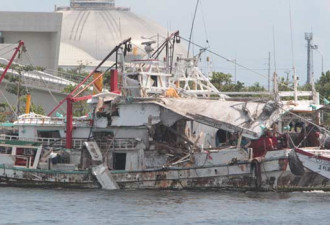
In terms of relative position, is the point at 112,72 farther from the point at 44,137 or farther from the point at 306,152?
the point at 306,152

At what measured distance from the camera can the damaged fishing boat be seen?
4925 centimetres

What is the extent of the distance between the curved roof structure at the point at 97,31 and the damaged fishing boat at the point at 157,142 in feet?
316

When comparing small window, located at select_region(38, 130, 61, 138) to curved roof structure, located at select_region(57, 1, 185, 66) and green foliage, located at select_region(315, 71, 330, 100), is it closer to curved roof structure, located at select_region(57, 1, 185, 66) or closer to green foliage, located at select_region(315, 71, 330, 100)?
green foliage, located at select_region(315, 71, 330, 100)

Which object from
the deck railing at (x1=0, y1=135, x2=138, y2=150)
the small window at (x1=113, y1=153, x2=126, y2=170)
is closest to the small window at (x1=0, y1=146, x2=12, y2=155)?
the deck railing at (x1=0, y1=135, x2=138, y2=150)

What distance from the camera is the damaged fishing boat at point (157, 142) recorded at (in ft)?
162

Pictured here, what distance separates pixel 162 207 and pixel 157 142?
733 cm

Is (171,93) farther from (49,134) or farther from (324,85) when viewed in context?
(324,85)

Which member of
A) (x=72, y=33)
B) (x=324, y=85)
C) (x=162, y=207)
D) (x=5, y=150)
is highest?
(x=72, y=33)

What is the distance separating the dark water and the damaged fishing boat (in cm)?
100

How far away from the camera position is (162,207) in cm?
4469

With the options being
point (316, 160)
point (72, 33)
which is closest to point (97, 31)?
point (72, 33)

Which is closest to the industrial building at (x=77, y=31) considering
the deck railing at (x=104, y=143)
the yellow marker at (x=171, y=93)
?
the deck railing at (x=104, y=143)

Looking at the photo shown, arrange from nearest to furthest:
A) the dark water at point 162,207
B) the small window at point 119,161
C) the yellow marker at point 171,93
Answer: the dark water at point 162,207, the small window at point 119,161, the yellow marker at point 171,93

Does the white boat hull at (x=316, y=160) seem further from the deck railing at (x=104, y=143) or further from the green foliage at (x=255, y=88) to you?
the green foliage at (x=255, y=88)
